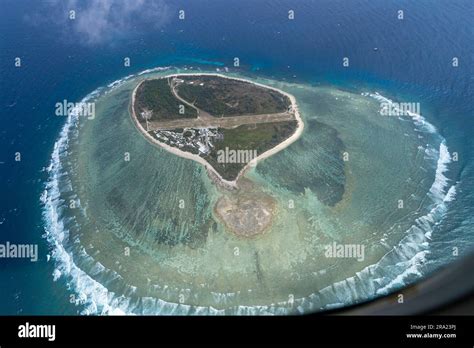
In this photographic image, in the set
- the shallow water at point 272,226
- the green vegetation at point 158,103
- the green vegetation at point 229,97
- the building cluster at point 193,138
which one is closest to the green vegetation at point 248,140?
the building cluster at point 193,138

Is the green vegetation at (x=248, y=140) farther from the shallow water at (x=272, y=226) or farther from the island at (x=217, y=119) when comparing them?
the shallow water at (x=272, y=226)

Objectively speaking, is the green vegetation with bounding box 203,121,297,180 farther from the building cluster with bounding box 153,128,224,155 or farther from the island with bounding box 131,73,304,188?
the building cluster with bounding box 153,128,224,155

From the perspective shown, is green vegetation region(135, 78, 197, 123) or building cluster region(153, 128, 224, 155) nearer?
building cluster region(153, 128, 224, 155)

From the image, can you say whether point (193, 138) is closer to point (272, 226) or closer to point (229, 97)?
point (229, 97)

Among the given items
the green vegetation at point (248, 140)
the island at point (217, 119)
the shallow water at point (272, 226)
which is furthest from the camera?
the island at point (217, 119)

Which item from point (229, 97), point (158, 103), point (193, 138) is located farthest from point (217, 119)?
point (158, 103)

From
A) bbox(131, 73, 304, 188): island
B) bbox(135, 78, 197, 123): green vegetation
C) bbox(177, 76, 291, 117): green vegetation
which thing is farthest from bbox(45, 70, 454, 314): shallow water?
bbox(177, 76, 291, 117): green vegetation

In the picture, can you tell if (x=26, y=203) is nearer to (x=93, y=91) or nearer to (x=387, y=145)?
(x=93, y=91)

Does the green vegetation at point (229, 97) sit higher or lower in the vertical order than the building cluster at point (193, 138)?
higher

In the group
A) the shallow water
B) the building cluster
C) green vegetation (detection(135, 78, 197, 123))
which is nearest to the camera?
the shallow water
